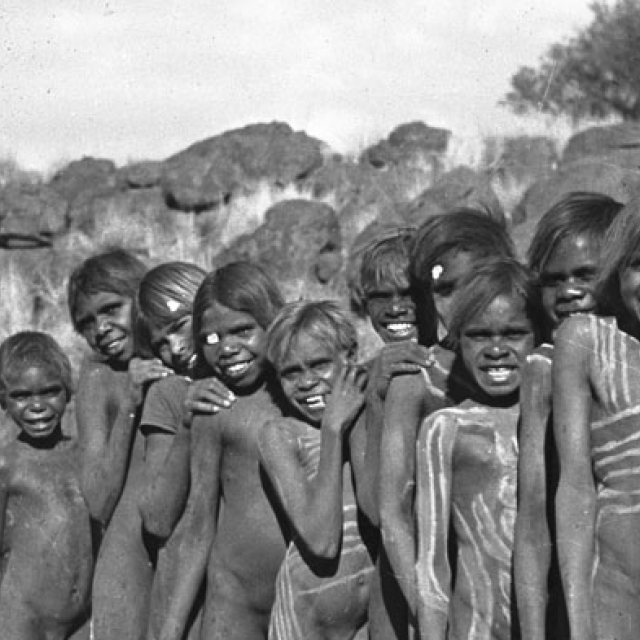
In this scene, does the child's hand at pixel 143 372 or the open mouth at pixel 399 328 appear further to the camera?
the child's hand at pixel 143 372

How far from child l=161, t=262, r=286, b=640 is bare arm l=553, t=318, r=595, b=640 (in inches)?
57.5

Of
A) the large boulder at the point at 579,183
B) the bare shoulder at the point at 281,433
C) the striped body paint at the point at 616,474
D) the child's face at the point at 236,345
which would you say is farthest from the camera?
the large boulder at the point at 579,183

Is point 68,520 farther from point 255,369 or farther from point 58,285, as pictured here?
point 58,285

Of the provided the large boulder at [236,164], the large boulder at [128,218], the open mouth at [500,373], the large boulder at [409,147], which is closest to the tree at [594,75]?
the large boulder at [409,147]

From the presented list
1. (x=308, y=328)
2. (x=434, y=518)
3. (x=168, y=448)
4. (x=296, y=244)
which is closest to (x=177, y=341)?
(x=168, y=448)

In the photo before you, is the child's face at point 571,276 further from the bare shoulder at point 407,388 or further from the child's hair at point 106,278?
the child's hair at point 106,278

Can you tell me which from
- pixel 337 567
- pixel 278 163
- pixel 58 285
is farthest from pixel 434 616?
pixel 278 163

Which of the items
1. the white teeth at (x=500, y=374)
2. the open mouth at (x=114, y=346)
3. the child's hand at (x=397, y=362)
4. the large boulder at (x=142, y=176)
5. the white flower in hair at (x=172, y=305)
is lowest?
the white teeth at (x=500, y=374)

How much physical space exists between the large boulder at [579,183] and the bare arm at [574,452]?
910 cm

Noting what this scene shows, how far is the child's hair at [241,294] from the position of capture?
6.22 meters

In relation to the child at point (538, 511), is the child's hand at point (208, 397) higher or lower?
higher

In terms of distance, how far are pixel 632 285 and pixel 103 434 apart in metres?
2.82

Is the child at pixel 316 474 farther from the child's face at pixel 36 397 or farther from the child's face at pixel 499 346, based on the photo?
the child's face at pixel 36 397

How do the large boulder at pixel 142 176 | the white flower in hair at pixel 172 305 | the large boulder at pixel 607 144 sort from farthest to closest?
the large boulder at pixel 142 176 < the large boulder at pixel 607 144 < the white flower in hair at pixel 172 305
